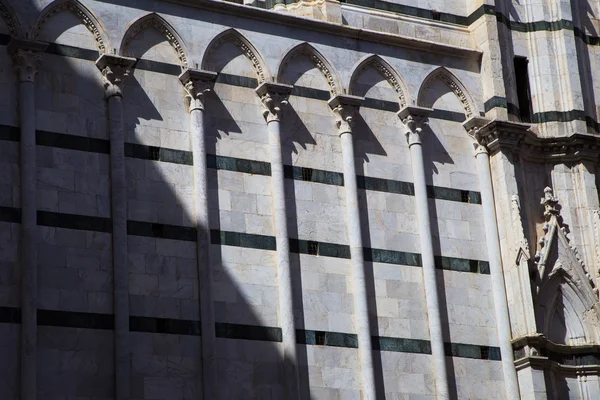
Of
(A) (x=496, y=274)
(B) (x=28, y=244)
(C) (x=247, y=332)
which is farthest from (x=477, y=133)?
(B) (x=28, y=244)

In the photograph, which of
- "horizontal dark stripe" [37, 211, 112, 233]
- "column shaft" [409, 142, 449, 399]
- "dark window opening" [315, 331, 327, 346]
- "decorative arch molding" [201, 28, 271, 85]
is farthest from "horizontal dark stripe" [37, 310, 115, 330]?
"column shaft" [409, 142, 449, 399]

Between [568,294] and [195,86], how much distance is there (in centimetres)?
567

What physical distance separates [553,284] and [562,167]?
1.87 m

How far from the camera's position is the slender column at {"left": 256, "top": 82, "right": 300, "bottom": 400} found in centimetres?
1788

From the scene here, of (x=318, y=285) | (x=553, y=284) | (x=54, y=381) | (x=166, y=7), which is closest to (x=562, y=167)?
(x=553, y=284)

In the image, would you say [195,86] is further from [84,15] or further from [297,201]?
[297,201]

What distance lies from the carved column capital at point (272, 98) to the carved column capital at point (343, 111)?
727 mm

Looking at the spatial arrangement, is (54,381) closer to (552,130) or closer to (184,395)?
(184,395)

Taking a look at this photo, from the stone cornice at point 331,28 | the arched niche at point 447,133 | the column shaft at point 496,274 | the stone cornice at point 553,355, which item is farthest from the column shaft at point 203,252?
the stone cornice at point 553,355

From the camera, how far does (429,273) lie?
19250mm

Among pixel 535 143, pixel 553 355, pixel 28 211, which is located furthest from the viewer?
pixel 535 143

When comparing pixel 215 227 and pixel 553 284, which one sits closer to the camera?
pixel 215 227

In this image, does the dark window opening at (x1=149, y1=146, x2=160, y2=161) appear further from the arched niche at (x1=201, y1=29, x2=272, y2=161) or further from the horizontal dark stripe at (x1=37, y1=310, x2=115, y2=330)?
the horizontal dark stripe at (x1=37, y1=310, x2=115, y2=330)

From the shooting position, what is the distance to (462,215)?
20016 millimetres
